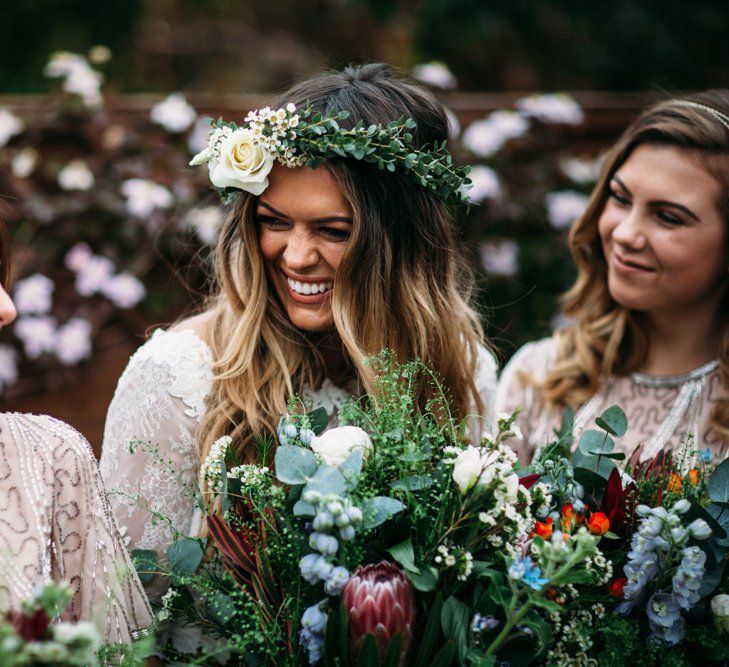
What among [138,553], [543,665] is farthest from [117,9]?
[543,665]

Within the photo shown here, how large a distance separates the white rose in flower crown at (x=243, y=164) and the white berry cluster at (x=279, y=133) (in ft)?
0.06

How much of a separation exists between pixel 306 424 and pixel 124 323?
2.61 meters

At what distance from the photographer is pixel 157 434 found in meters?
2.46

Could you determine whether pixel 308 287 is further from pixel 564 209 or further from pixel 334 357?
pixel 564 209

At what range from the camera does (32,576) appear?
1.60 meters

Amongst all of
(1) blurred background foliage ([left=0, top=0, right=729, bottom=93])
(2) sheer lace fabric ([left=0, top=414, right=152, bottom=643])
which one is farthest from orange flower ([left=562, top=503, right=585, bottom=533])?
(1) blurred background foliage ([left=0, top=0, right=729, bottom=93])

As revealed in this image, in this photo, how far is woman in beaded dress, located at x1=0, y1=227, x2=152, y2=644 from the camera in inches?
64.7

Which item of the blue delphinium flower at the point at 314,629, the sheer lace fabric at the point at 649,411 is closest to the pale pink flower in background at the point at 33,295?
the sheer lace fabric at the point at 649,411

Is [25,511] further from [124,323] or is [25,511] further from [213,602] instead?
[124,323]

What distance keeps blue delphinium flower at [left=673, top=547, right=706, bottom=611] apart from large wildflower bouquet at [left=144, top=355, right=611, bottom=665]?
0.15m

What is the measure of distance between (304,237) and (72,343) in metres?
2.03

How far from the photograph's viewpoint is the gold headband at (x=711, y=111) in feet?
9.83

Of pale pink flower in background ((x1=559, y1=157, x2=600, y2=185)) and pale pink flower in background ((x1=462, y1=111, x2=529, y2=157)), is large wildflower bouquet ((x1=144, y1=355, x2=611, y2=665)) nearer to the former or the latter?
pale pink flower in background ((x1=462, y1=111, x2=529, y2=157))

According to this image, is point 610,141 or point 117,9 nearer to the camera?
point 610,141
